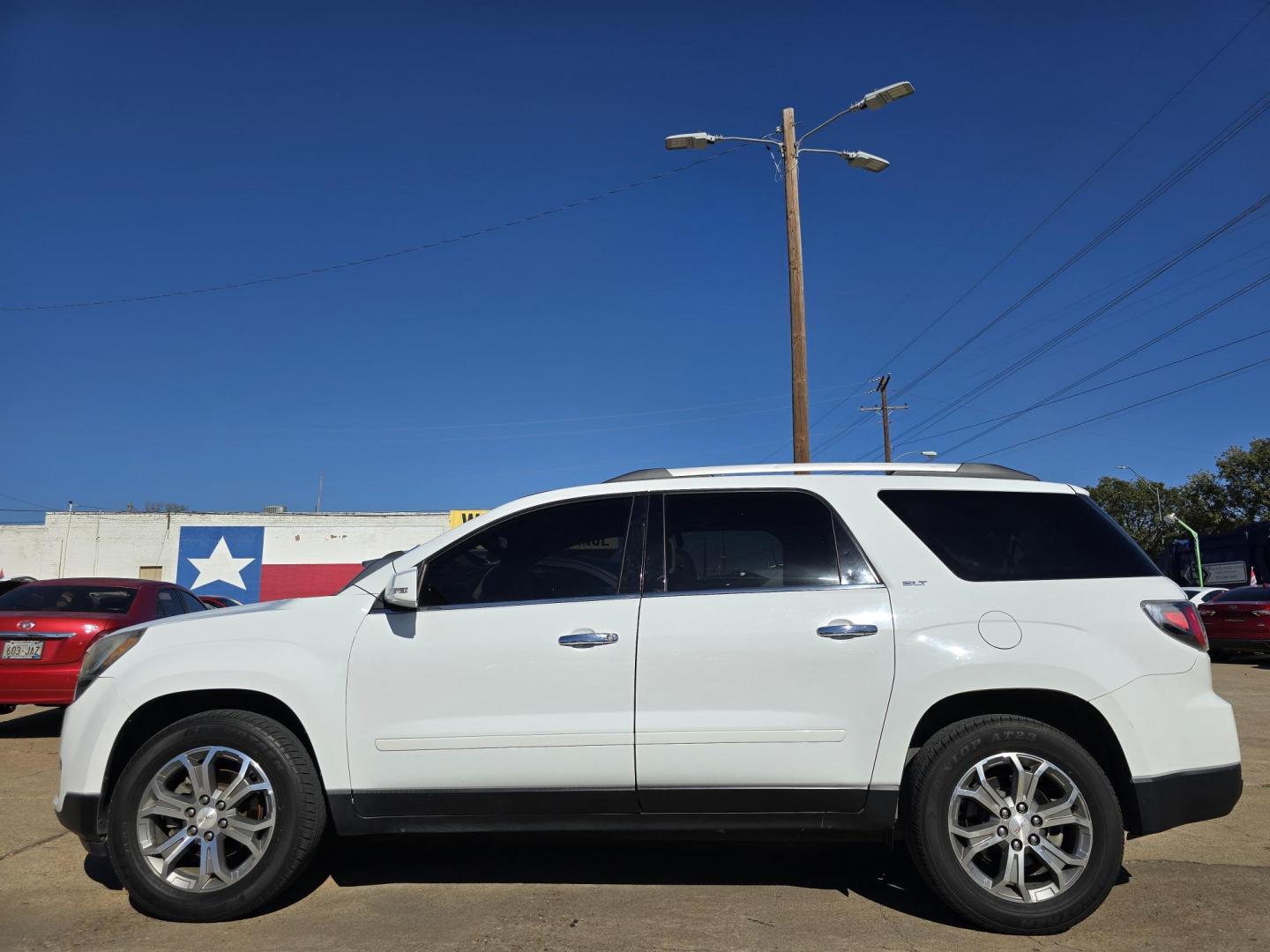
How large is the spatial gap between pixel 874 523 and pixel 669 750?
4.41 feet

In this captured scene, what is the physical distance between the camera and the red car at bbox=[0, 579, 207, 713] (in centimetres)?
766

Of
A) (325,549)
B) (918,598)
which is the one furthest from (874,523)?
(325,549)

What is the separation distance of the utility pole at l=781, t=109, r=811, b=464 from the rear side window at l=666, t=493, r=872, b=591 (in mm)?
7366

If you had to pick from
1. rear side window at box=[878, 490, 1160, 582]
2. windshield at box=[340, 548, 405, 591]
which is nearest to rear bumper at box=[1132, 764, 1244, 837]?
rear side window at box=[878, 490, 1160, 582]

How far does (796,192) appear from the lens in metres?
12.4

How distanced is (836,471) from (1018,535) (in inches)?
33.4

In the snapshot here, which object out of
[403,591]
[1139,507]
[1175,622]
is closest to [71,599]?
[403,591]

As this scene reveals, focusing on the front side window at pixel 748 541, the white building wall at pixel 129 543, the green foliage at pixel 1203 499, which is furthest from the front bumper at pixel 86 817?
the green foliage at pixel 1203 499

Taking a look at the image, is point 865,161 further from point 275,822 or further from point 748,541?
point 275,822

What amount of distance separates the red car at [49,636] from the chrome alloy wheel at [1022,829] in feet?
22.9

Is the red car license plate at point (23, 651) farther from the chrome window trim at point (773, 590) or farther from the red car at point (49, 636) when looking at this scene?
the chrome window trim at point (773, 590)

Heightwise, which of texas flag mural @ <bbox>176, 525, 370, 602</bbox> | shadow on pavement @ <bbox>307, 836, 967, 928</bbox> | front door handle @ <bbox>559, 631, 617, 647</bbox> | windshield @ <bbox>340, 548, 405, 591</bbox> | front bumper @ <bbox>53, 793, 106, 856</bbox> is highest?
texas flag mural @ <bbox>176, 525, 370, 602</bbox>

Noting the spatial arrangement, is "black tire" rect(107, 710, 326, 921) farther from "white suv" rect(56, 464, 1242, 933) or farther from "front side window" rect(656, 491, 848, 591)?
"front side window" rect(656, 491, 848, 591)

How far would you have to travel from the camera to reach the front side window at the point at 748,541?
3910 millimetres
